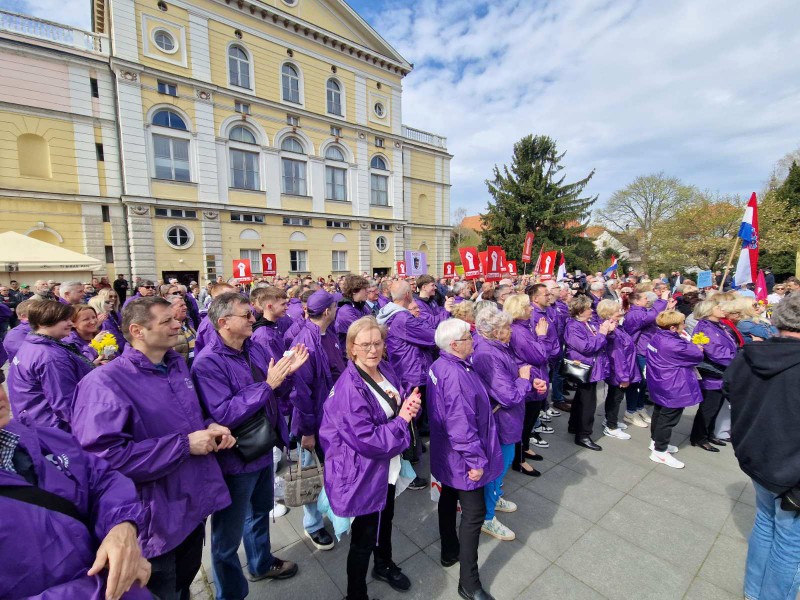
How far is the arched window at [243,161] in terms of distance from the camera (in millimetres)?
20000

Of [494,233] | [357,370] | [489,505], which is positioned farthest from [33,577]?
[494,233]

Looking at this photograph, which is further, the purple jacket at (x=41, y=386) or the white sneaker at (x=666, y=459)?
the white sneaker at (x=666, y=459)

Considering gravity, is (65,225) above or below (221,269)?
above

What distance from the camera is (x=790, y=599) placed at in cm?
239

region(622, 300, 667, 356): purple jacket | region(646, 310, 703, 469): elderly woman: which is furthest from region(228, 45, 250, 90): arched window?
region(646, 310, 703, 469): elderly woman

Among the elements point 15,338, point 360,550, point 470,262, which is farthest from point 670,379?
point 15,338

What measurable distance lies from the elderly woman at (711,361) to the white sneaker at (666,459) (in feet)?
2.30

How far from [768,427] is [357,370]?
2705mm

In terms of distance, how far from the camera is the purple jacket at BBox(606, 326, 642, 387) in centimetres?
500

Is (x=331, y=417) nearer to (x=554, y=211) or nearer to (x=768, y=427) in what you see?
(x=768, y=427)

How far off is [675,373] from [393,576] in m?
3.88

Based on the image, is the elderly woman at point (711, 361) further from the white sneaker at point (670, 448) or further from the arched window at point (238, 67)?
the arched window at point (238, 67)

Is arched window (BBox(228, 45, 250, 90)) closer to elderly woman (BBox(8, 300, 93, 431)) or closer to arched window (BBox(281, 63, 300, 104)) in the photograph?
arched window (BBox(281, 63, 300, 104))

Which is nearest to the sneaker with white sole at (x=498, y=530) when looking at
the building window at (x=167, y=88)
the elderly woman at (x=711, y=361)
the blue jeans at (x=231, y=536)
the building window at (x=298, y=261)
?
the blue jeans at (x=231, y=536)
